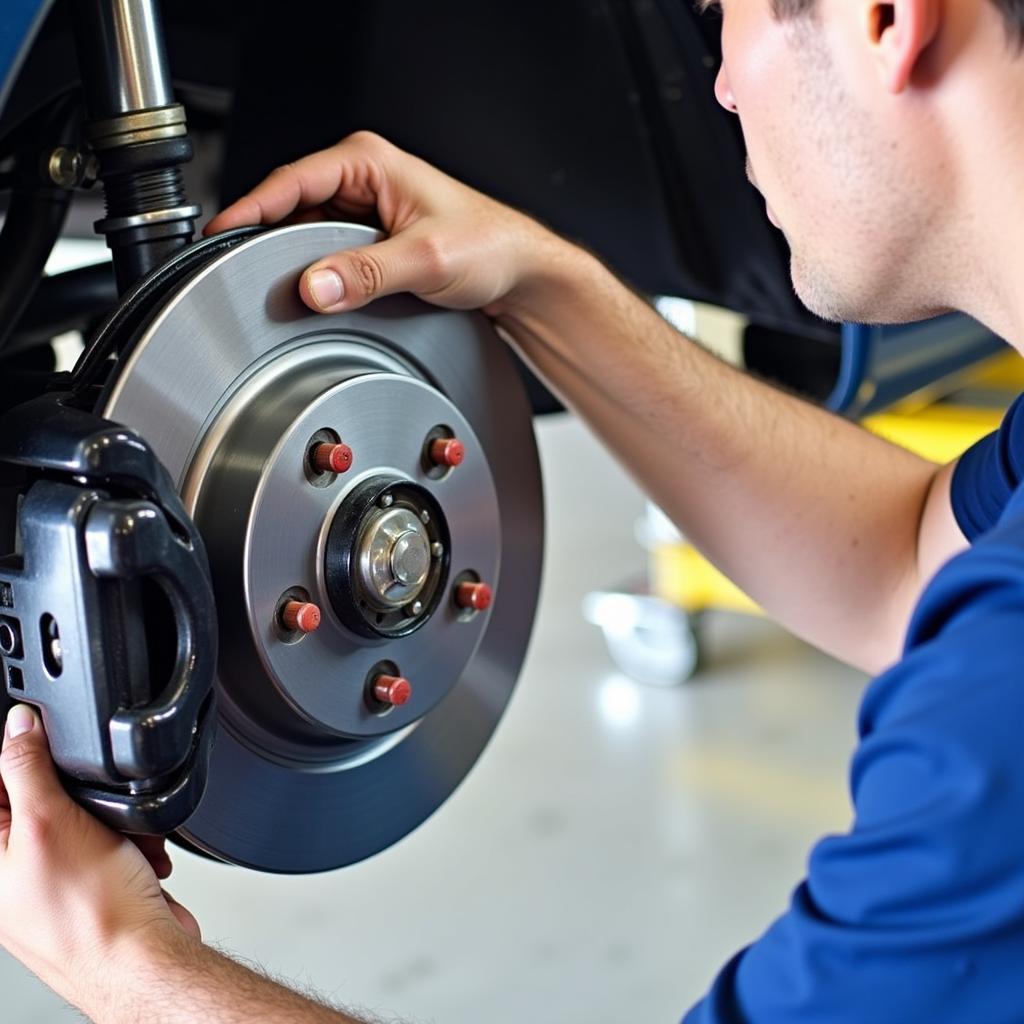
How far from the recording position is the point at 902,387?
1.35m

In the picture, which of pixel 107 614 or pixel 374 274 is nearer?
pixel 107 614

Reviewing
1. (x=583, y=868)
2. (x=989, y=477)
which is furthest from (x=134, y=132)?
(x=583, y=868)

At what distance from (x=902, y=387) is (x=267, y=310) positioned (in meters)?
0.87

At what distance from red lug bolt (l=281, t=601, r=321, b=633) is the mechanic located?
117 mm

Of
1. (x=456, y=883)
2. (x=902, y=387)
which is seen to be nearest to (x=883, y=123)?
(x=902, y=387)

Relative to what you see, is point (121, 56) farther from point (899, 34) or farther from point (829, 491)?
point (829, 491)

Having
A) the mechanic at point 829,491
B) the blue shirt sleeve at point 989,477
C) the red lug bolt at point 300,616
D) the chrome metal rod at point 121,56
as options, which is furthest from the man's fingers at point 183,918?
the blue shirt sleeve at point 989,477

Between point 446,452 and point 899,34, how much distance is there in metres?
0.29

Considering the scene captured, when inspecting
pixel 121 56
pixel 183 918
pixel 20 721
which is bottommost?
pixel 183 918

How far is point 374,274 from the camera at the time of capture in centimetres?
67

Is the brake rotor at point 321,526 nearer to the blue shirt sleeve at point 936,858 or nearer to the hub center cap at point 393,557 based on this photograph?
the hub center cap at point 393,557

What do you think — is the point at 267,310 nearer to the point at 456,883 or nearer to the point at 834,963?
the point at 834,963

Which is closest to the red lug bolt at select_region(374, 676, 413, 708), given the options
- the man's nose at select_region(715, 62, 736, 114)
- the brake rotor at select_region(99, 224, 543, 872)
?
the brake rotor at select_region(99, 224, 543, 872)

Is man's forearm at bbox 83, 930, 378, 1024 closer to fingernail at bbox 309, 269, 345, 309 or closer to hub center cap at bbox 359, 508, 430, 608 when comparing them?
hub center cap at bbox 359, 508, 430, 608
